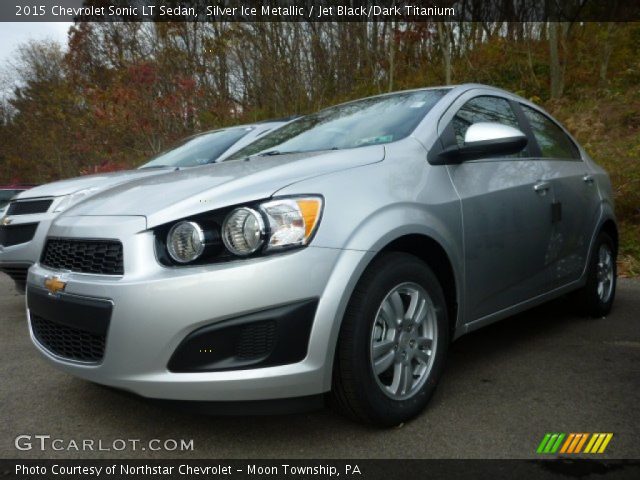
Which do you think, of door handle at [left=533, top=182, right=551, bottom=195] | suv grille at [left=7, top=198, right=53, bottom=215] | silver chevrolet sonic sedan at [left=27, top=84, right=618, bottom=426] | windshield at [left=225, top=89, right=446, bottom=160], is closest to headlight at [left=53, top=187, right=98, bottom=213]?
suv grille at [left=7, top=198, right=53, bottom=215]

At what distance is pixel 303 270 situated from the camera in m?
2.09

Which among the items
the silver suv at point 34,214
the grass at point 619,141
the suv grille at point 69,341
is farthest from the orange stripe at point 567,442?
the grass at point 619,141

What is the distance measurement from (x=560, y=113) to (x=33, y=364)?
11051mm

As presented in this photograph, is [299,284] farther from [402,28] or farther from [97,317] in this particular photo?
[402,28]

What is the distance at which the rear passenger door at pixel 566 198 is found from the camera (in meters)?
3.53

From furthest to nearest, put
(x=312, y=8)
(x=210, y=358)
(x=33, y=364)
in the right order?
(x=312, y=8), (x=33, y=364), (x=210, y=358)

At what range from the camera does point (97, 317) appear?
2.13 metres

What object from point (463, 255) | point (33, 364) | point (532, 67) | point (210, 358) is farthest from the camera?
point (532, 67)

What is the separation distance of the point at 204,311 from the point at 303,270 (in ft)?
1.22

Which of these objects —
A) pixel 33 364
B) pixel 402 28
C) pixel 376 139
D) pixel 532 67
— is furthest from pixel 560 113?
pixel 33 364

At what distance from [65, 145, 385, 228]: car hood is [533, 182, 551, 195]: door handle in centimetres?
116

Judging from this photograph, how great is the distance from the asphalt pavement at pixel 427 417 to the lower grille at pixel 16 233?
1219mm

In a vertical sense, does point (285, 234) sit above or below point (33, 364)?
above
